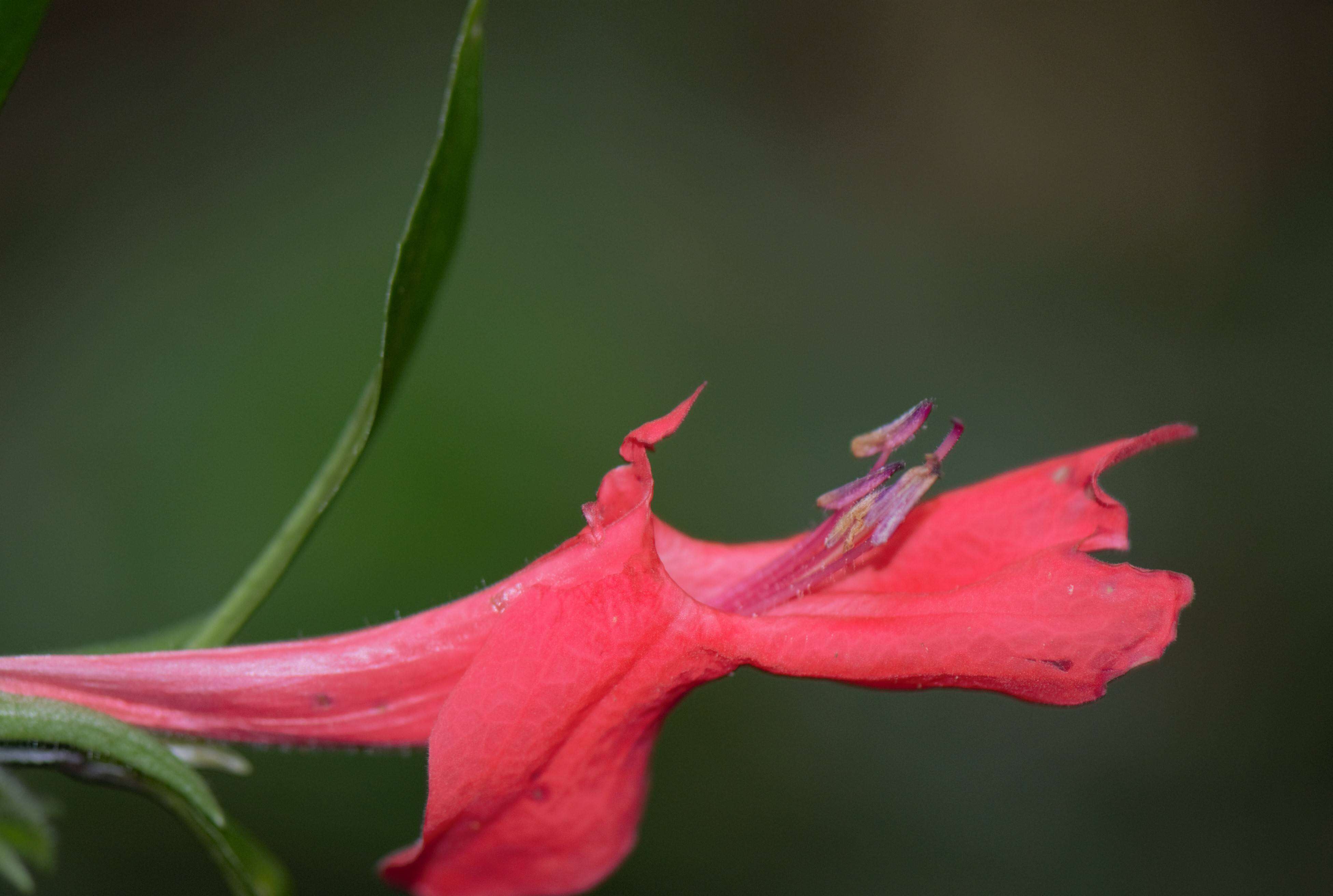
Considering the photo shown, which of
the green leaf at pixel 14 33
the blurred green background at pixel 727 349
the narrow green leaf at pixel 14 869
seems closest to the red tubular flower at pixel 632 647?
the narrow green leaf at pixel 14 869

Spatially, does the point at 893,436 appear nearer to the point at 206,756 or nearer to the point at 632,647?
the point at 632,647

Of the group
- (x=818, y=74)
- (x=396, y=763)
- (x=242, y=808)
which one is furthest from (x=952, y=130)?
(x=242, y=808)

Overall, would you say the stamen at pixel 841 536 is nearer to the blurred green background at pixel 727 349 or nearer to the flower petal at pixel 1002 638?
the flower petal at pixel 1002 638

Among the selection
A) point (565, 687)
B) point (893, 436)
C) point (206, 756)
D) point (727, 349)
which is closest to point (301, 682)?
point (206, 756)

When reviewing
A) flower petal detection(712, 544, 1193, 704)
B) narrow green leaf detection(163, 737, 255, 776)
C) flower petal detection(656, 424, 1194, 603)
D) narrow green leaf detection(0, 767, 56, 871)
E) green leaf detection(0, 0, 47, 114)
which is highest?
green leaf detection(0, 0, 47, 114)

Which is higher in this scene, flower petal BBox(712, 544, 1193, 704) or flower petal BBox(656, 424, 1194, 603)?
flower petal BBox(656, 424, 1194, 603)

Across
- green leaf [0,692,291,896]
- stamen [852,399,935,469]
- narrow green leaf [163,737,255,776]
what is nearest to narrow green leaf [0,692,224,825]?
green leaf [0,692,291,896]

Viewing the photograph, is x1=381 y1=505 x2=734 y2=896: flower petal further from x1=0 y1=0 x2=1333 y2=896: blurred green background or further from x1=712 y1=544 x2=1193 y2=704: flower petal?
x1=0 y1=0 x2=1333 y2=896: blurred green background

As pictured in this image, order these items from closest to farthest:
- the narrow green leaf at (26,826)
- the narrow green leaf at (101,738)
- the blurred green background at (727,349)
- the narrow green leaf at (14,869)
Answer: the narrow green leaf at (101,738) → the narrow green leaf at (14,869) → the narrow green leaf at (26,826) → the blurred green background at (727,349)
